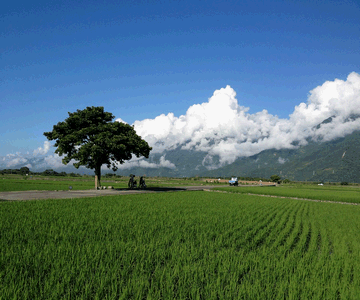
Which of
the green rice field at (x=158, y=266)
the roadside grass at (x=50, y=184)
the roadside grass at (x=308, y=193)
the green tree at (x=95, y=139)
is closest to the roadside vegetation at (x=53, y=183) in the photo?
the roadside grass at (x=50, y=184)

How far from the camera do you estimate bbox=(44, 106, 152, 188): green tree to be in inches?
1352

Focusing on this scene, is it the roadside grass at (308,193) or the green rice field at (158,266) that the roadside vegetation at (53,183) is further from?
the green rice field at (158,266)

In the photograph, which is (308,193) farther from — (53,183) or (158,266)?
(53,183)

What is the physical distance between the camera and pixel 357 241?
11562mm

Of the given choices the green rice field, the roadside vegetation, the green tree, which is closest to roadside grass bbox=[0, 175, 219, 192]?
the roadside vegetation

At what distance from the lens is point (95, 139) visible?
113 ft

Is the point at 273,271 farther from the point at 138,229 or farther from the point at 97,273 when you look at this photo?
the point at 138,229

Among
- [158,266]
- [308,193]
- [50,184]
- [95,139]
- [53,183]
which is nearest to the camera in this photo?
[158,266]

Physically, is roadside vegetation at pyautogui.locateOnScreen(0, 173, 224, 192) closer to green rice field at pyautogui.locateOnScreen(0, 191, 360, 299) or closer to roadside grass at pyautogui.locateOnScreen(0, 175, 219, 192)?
roadside grass at pyautogui.locateOnScreen(0, 175, 219, 192)

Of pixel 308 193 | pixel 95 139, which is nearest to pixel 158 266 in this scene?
pixel 95 139

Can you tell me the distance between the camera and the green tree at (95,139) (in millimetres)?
34344

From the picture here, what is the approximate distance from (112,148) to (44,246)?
88.5ft

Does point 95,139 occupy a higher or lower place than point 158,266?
higher

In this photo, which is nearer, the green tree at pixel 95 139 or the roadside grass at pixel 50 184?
the green tree at pixel 95 139
